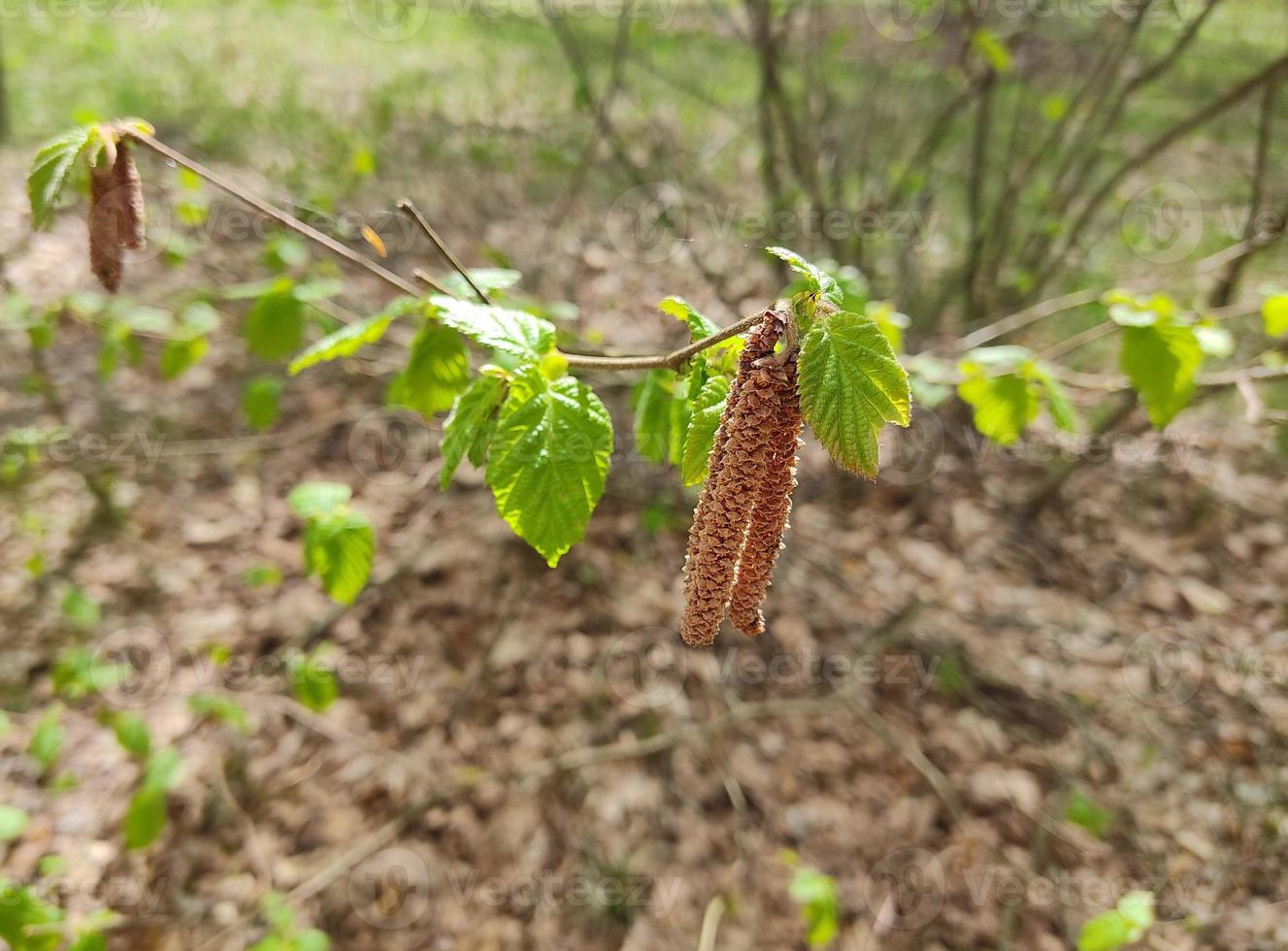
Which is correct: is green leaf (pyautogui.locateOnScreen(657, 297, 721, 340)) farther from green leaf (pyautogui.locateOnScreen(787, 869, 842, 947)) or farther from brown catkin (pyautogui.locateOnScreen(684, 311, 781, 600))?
green leaf (pyautogui.locateOnScreen(787, 869, 842, 947))

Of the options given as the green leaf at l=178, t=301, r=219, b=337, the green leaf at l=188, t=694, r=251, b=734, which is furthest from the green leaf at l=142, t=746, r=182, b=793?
the green leaf at l=178, t=301, r=219, b=337

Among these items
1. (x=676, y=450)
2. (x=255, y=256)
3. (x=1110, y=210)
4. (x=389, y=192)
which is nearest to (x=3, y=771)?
(x=676, y=450)

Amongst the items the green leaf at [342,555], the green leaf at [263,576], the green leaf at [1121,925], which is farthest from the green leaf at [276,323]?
the green leaf at [1121,925]

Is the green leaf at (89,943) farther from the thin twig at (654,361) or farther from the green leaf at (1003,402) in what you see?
the green leaf at (1003,402)

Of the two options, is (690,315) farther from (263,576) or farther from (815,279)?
(263,576)

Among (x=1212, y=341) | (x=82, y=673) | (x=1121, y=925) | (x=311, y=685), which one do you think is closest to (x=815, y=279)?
(x=1212, y=341)

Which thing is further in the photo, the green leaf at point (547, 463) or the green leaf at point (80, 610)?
the green leaf at point (80, 610)
